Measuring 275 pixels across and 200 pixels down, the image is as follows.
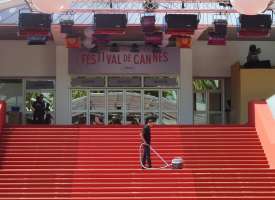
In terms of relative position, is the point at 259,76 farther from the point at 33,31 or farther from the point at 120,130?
the point at 33,31

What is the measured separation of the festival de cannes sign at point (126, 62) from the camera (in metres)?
26.2

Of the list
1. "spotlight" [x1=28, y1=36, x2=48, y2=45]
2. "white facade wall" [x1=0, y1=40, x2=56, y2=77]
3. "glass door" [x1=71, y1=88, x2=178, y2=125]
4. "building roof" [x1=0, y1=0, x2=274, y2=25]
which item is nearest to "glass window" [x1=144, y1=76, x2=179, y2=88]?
"glass door" [x1=71, y1=88, x2=178, y2=125]

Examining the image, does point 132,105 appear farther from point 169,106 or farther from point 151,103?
point 169,106

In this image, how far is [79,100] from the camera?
26.7 meters

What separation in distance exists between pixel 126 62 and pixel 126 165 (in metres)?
8.74

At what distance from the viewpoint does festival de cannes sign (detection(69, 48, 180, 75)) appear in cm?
2623

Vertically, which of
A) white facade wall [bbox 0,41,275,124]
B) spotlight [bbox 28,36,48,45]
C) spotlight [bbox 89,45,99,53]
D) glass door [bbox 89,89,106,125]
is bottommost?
glass door [bbox 89,89,106,125]

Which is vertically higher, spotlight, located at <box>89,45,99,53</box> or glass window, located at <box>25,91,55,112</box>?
spotlight, located at <box>89,45,99,53</box>

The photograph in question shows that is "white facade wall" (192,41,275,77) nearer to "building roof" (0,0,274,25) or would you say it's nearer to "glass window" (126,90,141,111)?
"glass window" (126,90,141,111)

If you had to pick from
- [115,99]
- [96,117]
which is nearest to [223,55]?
[115,99]

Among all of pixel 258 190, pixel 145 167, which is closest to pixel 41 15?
pixel 145 167

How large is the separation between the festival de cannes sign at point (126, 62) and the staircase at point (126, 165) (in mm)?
5531

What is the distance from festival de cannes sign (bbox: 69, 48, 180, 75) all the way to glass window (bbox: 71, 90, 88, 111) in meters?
0.91

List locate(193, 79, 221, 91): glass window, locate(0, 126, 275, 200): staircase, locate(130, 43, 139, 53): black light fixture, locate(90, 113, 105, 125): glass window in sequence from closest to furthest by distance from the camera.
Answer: locate(0, 126, 275, 200): staircase → locate(130, 43, 139, 53): black light fixture → locate(90, 113, 105, 125): glass window → locate(193, 79, 221, 91): glass window
